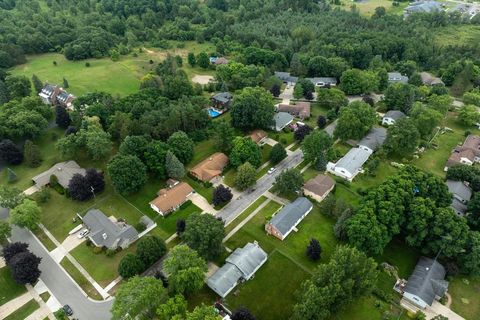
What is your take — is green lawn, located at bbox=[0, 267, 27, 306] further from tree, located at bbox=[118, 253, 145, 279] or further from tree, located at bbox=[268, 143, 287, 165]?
tree, located at bbox=[268, 143, 287, 165]

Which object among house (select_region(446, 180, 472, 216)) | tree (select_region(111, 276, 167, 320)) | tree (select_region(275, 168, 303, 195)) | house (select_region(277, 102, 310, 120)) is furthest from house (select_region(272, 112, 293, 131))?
tree (select_region(111, 276, 167, 320))

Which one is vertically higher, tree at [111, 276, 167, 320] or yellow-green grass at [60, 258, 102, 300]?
tree at [111, 276, 167, 320]

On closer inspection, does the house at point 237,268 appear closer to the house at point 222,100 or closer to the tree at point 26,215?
the tree at point 26,215

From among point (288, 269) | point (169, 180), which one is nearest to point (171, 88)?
point (169, 180)

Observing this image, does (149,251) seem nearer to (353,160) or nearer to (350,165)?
(350,165)

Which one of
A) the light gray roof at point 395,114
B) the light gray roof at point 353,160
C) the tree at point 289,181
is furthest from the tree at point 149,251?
the light gray roof at point 395,114
